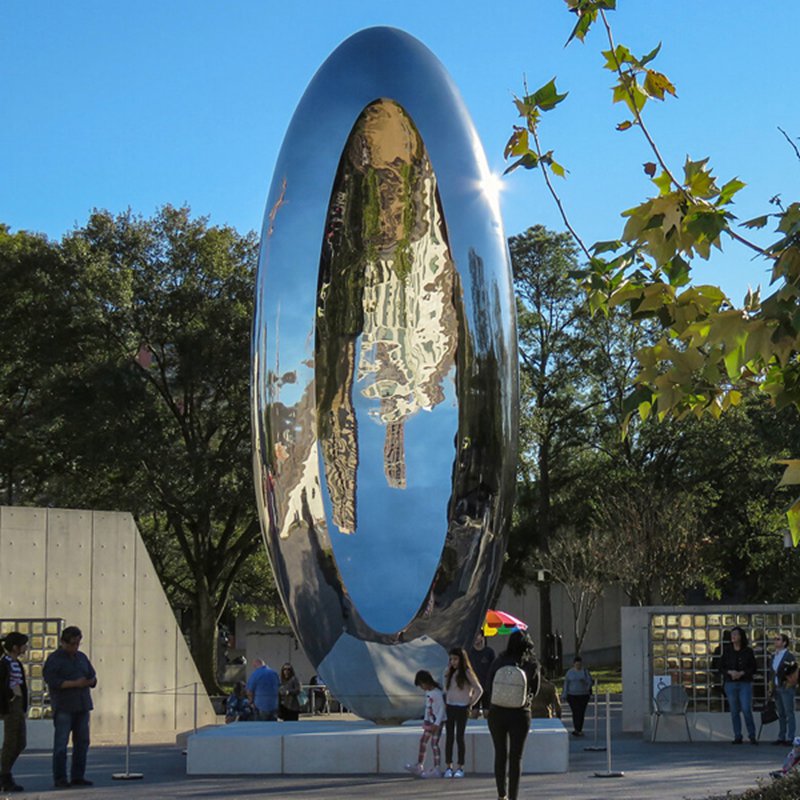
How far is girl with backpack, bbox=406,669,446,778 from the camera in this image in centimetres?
1241

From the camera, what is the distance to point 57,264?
105 feet

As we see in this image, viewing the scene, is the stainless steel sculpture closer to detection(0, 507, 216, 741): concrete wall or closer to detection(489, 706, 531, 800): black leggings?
detection(489, 706, 531, 800): black leggings

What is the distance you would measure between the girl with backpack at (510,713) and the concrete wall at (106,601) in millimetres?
10997

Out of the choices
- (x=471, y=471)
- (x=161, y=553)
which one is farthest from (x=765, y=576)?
(x=471, y=471)

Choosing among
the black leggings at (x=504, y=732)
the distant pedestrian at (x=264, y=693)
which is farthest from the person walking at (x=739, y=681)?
the black leggings at (x=504, y=732)

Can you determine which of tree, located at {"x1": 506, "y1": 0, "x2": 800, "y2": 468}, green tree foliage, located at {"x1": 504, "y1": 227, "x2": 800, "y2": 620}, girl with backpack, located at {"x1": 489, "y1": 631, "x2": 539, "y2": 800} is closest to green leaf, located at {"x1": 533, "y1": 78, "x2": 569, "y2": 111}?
tree, located at {"x1": 506, "y1": 0, "x2": 800, "y2": 468}

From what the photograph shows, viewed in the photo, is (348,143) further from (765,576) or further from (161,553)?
(765,576)

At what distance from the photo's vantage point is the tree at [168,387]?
31.2m

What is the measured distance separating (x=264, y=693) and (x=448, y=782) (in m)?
6.85

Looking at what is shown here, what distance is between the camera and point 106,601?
71.5 feet

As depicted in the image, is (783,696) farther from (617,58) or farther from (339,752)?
(617,58)

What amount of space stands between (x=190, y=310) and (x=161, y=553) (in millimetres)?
8527

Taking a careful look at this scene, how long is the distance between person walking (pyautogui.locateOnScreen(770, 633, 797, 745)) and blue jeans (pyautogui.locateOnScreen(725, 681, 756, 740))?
354 mm

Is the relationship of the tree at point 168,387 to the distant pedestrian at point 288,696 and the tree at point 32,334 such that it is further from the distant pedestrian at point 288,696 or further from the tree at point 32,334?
the distant pedestrian at point 288,696
